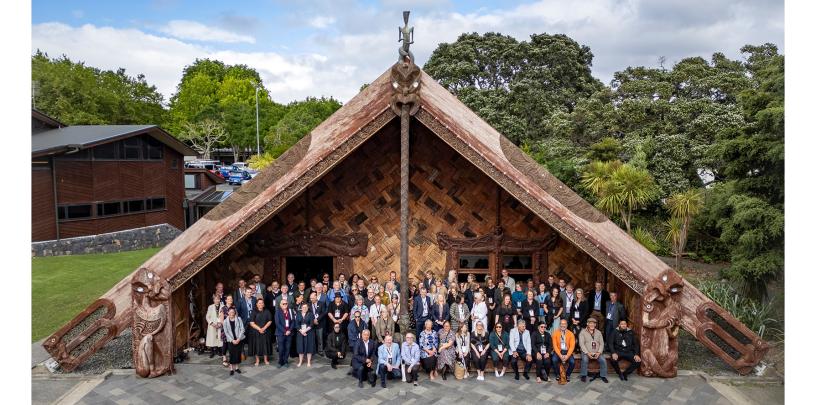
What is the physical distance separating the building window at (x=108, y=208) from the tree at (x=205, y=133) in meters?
27.3

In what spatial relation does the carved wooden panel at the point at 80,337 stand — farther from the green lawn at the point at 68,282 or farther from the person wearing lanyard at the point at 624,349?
the person wearing lanyard at the point at 624,349

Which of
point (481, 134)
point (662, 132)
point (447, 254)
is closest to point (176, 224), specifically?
point (447, 254)

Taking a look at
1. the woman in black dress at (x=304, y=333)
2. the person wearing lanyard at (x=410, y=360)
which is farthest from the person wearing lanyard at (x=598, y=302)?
the woman in black dress at (x=304, y=333)

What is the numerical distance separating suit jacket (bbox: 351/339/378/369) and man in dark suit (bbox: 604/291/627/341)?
13.7 feet

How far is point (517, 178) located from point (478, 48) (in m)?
31.7

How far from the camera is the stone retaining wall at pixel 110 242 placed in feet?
62.7

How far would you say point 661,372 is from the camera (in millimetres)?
9273

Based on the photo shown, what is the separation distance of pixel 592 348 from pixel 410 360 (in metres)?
3.46

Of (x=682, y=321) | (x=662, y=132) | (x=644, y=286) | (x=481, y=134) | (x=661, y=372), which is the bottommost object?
(x=661, y=372)

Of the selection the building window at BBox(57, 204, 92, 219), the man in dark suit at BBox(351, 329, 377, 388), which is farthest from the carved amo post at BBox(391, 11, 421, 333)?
the building window at BBox(57, 204, 92, 219)

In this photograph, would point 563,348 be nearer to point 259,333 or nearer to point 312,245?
point 259,333

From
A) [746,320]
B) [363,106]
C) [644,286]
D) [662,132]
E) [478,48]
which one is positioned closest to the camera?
[644,286]

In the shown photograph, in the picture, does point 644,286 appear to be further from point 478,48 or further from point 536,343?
point 478,48

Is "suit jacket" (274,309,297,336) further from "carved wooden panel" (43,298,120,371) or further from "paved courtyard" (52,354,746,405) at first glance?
"carved wooden panel" (43,298,120,371)
